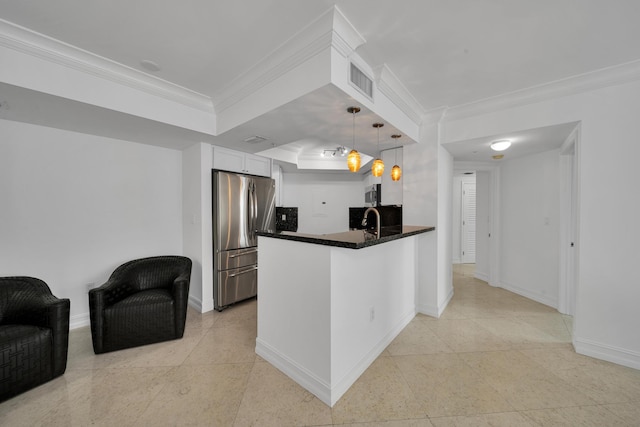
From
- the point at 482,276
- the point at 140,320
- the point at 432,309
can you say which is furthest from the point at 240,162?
the point at 482,276

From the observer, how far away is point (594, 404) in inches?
67.9

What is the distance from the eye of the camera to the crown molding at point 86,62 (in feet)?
5.86

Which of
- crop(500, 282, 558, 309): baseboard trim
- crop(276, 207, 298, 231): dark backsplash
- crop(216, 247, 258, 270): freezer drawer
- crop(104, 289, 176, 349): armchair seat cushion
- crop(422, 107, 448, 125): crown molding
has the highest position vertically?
crop(422, 107, 448, 125): crown molding

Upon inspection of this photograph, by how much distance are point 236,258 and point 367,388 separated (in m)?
2.44

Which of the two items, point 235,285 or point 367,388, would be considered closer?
point 367,388

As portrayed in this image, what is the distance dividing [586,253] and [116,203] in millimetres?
5373

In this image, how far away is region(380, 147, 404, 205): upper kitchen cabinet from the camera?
3558 mm

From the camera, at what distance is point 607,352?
2230mm

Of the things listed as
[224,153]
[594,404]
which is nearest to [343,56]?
[224,153]

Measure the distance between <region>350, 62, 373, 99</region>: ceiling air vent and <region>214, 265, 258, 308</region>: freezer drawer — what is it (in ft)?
9.50

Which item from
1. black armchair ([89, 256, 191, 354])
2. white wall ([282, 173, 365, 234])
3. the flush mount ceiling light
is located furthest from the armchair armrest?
the flush mount ceiling light

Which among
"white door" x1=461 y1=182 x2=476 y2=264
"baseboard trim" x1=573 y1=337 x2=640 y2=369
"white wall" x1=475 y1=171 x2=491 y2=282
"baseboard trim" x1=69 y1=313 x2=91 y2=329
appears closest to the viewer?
"baseboard trim" x1=573 y1=337 x2=640 y2=369

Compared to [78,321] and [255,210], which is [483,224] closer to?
[255,210]

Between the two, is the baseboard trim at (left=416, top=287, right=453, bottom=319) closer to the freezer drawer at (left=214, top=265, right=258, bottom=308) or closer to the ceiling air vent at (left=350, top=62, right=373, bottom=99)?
the freezer drawer at (left=214, top=265, right=258, bottom=308)
